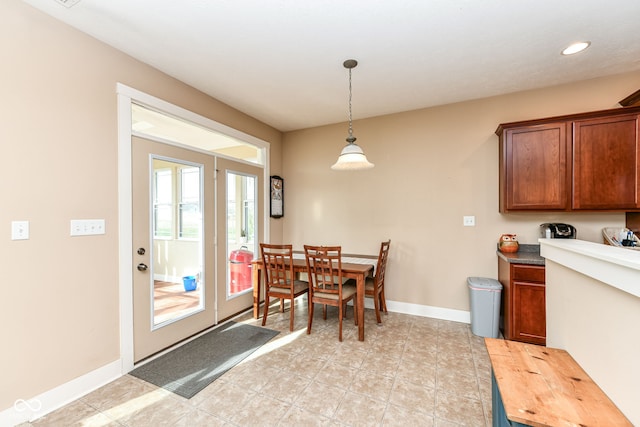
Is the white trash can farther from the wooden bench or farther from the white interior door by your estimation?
the white interior door

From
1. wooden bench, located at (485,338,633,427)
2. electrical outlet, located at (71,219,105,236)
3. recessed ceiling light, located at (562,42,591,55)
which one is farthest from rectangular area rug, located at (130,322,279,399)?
recessed ceiling light, located at (562,42,591,55)

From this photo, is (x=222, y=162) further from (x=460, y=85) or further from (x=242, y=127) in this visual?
(x=460, y=85)

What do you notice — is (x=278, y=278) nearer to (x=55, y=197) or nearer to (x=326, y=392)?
(x=326, y=392)

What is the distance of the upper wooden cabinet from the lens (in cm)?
240

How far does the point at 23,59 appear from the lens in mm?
1692

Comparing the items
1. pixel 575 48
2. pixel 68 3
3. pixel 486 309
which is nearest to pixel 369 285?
pixel 486 309

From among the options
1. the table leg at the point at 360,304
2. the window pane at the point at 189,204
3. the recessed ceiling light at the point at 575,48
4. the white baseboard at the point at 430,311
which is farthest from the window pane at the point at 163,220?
the recessed ceiling light at the point at 575,48

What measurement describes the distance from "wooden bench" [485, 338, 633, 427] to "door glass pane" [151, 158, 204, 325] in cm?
274

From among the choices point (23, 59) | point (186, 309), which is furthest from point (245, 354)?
point (23, 59)

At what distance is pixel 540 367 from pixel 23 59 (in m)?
3.50

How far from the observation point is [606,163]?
247 centimetres

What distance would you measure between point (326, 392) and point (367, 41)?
9.11 feet

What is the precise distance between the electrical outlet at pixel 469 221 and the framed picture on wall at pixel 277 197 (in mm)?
2696

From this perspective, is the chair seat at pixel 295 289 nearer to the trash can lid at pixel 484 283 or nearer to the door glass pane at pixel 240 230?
the door glass pane at pixel 240 230
